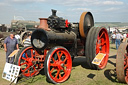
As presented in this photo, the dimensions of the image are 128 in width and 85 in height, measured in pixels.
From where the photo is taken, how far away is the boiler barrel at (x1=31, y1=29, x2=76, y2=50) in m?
4.28

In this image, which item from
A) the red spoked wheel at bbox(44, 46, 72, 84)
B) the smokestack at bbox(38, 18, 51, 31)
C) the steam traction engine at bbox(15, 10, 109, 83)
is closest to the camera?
the red spoked wheel at bbox(44, 46, 72, 84)

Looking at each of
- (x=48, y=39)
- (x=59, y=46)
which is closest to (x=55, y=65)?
(x=59, y=46)

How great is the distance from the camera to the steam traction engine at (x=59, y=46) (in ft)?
13.8

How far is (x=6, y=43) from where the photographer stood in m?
5.65

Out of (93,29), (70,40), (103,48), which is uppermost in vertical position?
(93,29)

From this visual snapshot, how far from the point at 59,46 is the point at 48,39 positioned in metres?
0.37

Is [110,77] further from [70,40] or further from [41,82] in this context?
[41,82]

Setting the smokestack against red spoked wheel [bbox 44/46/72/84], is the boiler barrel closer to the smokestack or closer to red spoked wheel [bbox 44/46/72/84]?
the smokestack

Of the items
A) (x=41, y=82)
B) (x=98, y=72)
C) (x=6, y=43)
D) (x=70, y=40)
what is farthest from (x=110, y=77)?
(x=6, y=43)

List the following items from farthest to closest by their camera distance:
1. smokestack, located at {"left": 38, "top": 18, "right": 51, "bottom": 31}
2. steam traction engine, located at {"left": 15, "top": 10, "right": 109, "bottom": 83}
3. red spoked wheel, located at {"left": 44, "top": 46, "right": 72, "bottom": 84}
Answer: smokestack, located at {"left": 38, "top": 18, "right": 51, "bottom": 31}, steam traction engine, located at {"left": 15, "top": 10, "right": 109, "bottom": 83}, red spoked wheel, located at {"left": 44, "top": 46, "right": 72, "bottom": 84}

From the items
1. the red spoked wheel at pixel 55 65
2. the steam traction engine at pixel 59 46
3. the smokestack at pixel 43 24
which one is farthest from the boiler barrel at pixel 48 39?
the red spoked wheel at pixel 55 65

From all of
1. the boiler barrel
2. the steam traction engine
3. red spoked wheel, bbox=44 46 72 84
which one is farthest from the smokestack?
red spoked wheel, bbox=44 46 72 84

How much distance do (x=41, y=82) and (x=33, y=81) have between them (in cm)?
27

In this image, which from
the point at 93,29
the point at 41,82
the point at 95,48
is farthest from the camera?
the point at 93,29
